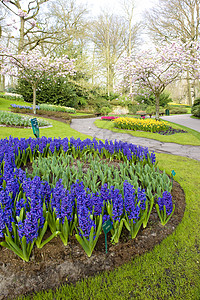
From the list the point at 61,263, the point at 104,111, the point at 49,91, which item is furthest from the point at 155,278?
the point at 49,91

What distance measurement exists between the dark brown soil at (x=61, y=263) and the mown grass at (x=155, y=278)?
0.06m

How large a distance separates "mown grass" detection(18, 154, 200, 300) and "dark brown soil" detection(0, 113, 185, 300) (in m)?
0.06

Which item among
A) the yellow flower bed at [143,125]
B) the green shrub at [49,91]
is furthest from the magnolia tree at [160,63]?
the green shrub at [49,91]

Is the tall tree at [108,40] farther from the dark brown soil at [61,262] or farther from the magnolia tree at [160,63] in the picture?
the dark brown soil at [61,262]

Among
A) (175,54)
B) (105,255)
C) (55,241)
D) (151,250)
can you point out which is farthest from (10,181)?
(175,54)

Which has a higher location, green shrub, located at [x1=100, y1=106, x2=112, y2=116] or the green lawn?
green shrub, located at [x1=100, y1=106, x2=112, y2=116]

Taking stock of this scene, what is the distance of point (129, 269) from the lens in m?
1.79

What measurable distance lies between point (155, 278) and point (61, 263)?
88 centimetres

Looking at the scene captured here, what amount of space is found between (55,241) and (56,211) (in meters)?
0.41

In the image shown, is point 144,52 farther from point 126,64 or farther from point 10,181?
point 10,181

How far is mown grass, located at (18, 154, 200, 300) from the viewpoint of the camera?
62.2 inches

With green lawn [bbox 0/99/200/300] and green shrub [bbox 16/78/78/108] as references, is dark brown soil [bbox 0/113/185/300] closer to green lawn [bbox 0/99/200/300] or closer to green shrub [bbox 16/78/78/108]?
green lawn [bbox 0/99/200/300]

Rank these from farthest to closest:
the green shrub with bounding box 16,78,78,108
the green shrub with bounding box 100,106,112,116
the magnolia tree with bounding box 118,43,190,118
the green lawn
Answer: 1. the green shrub with bounding box 100,106,112,116
2. the green shrub with bounding box 16,78,78,108
3. the magnolia tree with bounding box 118,43,190,118
4. the green lawn

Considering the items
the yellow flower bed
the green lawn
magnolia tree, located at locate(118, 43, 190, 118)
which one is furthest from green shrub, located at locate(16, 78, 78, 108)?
the green lawn
